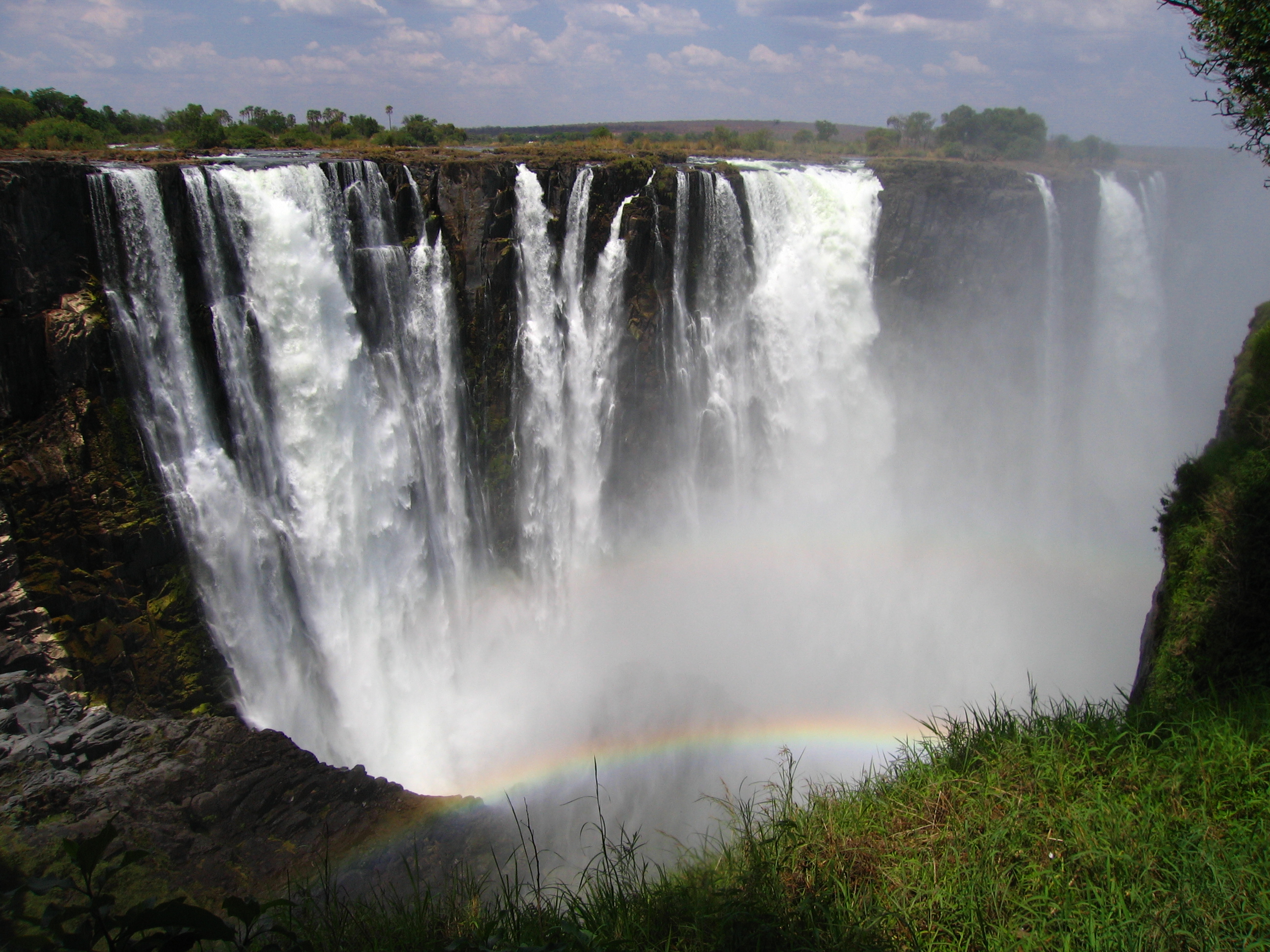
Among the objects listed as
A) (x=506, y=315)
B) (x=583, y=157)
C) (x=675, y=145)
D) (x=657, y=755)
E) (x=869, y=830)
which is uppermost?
(x=675, y=145)

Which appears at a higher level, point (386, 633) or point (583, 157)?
point (583, 157)

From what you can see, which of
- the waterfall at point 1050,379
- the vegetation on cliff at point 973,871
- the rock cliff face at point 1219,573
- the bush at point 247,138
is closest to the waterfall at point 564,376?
the bush at point 247,138

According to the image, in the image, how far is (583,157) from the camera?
1513 centimetres

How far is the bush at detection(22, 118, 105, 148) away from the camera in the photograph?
521 inches

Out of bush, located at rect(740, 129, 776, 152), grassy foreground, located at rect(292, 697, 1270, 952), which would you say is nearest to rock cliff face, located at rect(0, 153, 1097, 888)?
grassy foreground, located at rect(292, 697, 1270, 952)

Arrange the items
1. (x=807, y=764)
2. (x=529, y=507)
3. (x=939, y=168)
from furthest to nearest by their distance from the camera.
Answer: (x=939, y=168), (x=529, y=507), (x=807, y=764)

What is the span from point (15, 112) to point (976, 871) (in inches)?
813

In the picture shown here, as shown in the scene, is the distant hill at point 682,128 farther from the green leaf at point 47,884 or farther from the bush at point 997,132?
the green leaf at point 47,884

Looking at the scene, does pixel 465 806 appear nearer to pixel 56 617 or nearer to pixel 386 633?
pixel 386 633

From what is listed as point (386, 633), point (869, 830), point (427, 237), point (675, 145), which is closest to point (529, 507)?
point (386, 633)

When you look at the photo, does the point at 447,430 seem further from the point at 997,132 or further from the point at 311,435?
the point at 997,132

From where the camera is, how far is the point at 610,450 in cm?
1566

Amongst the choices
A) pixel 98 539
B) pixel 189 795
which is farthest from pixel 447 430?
pixel 189 795

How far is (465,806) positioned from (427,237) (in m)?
9.59
